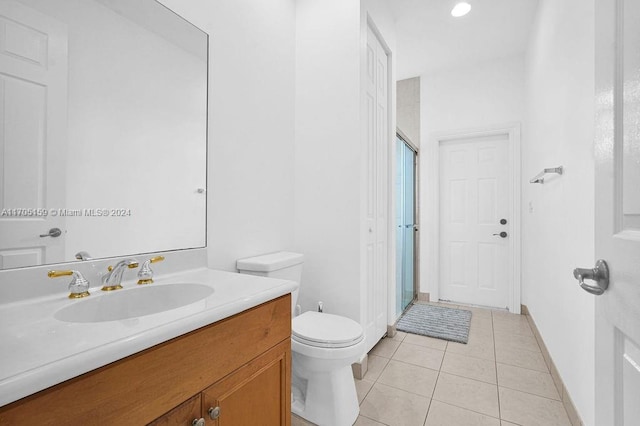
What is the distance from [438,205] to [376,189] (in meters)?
1.71

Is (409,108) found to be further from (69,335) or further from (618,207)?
(69,335)

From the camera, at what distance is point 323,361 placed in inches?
55.0

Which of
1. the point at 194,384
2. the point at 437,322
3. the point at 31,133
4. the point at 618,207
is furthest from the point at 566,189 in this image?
the point at 31,133

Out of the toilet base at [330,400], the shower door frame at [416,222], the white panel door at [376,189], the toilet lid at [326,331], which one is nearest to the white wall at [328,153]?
the white panel door at [376,189]

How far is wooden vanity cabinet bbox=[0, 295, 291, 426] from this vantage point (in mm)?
520

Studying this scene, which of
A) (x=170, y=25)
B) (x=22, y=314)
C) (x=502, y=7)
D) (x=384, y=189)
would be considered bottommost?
(x=22, y=314)

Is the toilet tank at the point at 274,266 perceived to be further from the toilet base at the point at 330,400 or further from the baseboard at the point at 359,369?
the baseboard at the point at 359,369

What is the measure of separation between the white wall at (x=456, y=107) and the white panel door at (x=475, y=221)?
16cm

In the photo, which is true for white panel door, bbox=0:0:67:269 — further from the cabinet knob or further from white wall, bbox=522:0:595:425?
white wall, bbox=522:0:595:425

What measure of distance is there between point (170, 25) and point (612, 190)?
1588 mm

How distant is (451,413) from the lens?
1578mm

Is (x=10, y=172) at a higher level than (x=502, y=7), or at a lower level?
lower

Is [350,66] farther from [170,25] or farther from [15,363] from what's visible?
[15,363]

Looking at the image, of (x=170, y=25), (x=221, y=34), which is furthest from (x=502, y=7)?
(x=170, y=25)
